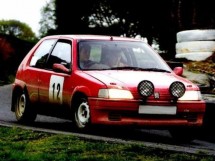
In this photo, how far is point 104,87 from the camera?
30.3 feet

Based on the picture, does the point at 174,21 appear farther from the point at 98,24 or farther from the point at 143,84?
the point at 98,24

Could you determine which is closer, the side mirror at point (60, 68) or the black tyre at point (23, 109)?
the side mirror at point (60, 68)

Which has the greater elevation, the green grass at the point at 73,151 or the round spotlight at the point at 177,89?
the round spotlight at the point at 177,89

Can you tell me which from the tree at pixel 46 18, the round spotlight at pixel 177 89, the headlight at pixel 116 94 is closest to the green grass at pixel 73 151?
the headlight at pixel 116 94

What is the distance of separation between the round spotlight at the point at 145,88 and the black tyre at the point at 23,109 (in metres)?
2.67

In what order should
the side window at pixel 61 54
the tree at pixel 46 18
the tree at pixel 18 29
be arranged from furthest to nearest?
the tree at pixel 18 29, the tree at pixel 46 18, the side window at pixel 61 54

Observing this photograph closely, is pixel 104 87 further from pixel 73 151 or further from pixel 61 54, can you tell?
pixel 73 151

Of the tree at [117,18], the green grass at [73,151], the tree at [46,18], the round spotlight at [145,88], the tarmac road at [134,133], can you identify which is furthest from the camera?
the tree at [46,18]

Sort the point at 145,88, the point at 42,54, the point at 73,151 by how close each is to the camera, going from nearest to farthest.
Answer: the point at 73,151, the point at 145,88, the point at 42,54

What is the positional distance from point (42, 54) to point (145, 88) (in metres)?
2.72

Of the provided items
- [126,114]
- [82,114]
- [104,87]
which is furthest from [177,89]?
[82,114]

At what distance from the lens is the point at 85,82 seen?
955 centimetres

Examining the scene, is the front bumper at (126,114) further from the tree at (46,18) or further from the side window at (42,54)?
the tree at (46,18)

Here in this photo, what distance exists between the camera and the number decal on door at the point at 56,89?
10181 mm
